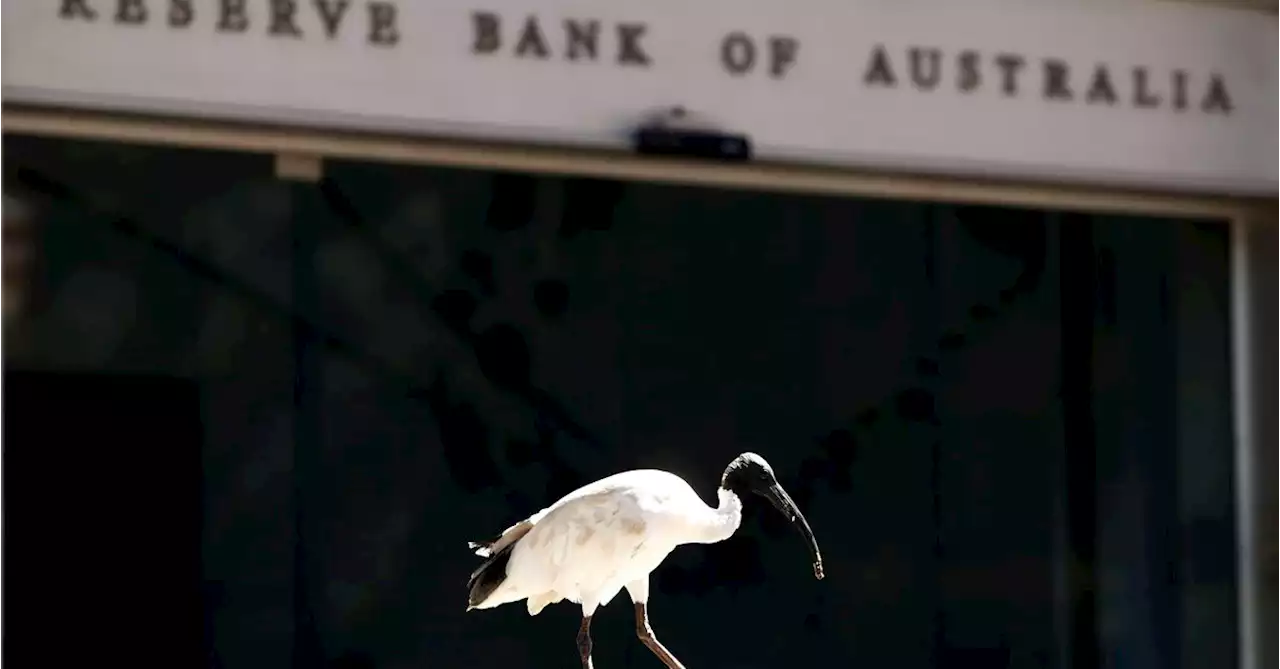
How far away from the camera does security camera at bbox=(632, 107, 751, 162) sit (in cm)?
673

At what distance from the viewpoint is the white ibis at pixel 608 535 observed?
475cm

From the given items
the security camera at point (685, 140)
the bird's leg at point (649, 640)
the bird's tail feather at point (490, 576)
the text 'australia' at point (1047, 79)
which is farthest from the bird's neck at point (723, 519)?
the text 'australia' at point (1047, 79)

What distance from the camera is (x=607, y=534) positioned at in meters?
4.75

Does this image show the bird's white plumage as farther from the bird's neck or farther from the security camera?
the security camera

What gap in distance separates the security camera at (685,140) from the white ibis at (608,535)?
212cm

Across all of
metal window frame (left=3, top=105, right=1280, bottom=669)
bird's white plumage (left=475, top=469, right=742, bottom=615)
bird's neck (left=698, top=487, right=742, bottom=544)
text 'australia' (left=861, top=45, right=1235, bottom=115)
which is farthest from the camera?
text 'australia' (left=861, top=45, right=1235, bottom=115)

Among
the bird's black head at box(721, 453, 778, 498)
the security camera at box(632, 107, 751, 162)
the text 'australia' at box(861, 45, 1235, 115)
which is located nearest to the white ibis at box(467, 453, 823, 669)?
the bird's black head at box(721, 453, 778, 498)

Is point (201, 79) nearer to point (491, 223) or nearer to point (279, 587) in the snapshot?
point (491, 223)

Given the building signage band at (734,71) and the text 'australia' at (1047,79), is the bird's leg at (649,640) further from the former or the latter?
the text 'australia' at (1047,79)

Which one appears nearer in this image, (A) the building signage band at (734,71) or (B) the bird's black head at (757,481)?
(B) the bird's black head at (757,481)

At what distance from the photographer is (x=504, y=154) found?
685 cm

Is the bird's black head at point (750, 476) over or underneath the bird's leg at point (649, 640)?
over

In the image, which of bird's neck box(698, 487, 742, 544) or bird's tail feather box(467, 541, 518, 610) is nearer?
bird's neck box(698, 487, 742, 544)

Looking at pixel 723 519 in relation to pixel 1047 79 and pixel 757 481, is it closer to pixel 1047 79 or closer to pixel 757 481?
pixel 757 481
